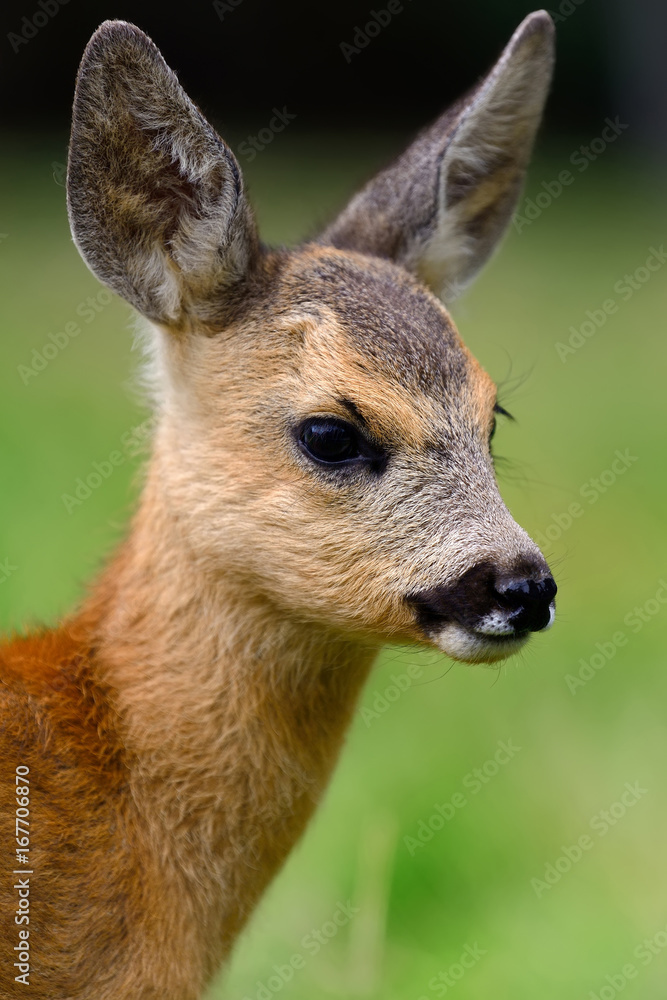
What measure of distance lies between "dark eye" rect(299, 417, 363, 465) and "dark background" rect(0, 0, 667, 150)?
16116 mm

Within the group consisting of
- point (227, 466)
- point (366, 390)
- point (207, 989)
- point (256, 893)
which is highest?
point (366, 390)

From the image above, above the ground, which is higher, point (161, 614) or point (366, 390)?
point (366, 390)

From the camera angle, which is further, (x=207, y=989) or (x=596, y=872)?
(x=596, y=872)

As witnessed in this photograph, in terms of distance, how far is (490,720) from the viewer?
A: 7.70 m

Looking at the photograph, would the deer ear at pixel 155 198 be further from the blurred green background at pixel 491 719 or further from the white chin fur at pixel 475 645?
the white chin fur at pixel 475 645

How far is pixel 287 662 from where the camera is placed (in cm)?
452

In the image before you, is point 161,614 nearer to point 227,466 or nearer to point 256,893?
point 227,466

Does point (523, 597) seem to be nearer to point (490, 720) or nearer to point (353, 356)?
point (353, 356)

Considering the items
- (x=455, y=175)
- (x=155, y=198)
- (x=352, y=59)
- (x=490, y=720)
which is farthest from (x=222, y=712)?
(x=352, y=59)

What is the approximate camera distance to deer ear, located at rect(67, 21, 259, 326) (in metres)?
4.32

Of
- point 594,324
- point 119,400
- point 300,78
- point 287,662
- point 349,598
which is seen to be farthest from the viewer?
point 300,78

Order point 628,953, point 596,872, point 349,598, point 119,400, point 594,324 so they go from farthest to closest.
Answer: point 594,324 → point 119,400 → point 596,872 → point 628,953 → point 349,598

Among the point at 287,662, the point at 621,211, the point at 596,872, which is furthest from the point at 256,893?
the point at 621,211

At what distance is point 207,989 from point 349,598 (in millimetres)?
1681
